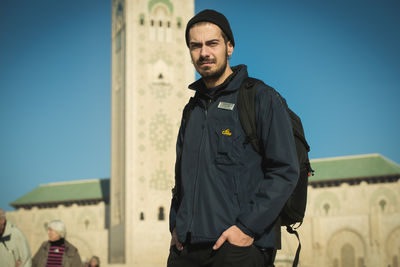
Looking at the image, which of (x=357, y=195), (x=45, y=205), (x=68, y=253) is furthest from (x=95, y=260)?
(x=45, y=205)

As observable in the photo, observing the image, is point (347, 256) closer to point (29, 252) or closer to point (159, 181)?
point (159, 181)

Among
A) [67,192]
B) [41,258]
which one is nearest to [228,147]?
[41,258]

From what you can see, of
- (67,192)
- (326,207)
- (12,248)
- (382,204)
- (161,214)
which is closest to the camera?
(12,248)

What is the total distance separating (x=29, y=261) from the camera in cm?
587

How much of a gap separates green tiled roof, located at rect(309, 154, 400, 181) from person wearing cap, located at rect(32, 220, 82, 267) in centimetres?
2900

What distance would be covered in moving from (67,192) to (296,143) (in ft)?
127

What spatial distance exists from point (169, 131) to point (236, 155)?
26893 millimetres

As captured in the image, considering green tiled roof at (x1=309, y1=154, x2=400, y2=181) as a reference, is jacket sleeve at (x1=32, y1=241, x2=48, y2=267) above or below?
above

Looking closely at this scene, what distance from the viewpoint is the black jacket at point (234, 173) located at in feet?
6.55

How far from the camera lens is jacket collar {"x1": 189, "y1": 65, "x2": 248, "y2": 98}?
2.25m

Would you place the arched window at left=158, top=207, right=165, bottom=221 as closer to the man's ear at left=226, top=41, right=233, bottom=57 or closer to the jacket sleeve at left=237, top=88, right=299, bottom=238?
the man's ear at left=226, top=41, right=233, bottom=57

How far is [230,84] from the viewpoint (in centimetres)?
226

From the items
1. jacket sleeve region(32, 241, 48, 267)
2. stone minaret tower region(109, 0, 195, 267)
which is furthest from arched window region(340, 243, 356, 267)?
jacket sleeve region(32, 241, 48, 267)

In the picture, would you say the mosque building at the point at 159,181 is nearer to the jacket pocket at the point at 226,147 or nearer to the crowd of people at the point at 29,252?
the crowd of people at the point at 29,252
